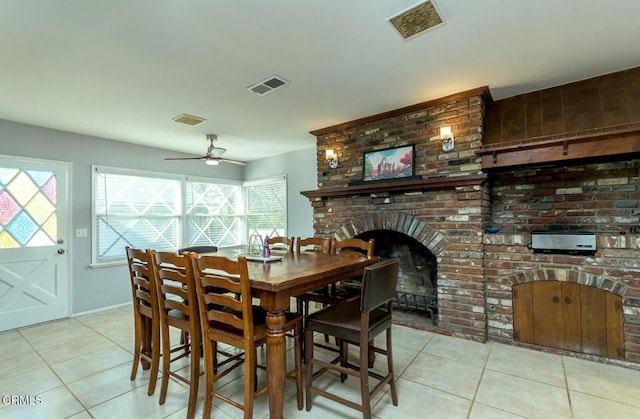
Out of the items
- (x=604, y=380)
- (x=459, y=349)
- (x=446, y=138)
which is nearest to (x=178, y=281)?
(x=459, y=349)

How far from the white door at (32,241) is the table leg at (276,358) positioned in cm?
359

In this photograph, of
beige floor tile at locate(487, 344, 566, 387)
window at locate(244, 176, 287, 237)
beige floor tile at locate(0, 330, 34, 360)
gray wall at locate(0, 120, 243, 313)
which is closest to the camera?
beige floor tile at locate(487, 344, 566, 387)

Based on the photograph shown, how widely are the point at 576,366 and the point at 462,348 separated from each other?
2.67 ft

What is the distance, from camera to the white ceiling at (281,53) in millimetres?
1767

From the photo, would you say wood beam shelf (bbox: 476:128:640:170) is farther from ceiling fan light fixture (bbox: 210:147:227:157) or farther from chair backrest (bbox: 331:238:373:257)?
ceiling fan light fixture (bbox: 210:147:227:157)

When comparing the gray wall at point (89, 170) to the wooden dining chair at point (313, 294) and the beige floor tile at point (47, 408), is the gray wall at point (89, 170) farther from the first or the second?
the beige floor tile at point (47, 408)

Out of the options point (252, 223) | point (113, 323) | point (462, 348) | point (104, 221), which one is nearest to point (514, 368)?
point (462, 348)

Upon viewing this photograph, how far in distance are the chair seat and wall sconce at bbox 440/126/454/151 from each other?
1.86 metres

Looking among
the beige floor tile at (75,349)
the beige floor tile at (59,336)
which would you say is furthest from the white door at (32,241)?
the beige floor tile at (75,349)

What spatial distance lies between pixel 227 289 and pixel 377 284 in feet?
2.75

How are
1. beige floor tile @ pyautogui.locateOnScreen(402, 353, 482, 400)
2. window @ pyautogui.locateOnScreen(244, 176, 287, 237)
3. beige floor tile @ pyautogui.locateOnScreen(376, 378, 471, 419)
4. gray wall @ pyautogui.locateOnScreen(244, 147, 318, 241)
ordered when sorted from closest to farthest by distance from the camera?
beige floor tile @ pyautogui.locateOnScreen(376, 378, 471, 419) → beige floor tile @ pyautogui.locateOnScreen(402, 353, 482, 400) → gray wall @ pyautogui.locateOnScreen(244, 147, 318, 241) → window @ pyautogui.locateOnScreen(244, 176, 287, 237)

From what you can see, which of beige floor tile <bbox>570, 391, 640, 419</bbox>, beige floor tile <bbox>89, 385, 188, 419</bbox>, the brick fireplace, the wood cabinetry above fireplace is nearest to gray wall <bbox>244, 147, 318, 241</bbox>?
the brick fireplace

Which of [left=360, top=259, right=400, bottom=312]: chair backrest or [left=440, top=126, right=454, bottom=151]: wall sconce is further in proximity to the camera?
[left=440, top=126, right=454, bottom=151]: wall sconce

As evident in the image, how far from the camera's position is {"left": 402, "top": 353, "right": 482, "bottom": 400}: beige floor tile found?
2113mm
